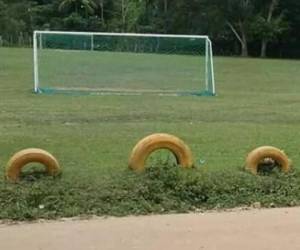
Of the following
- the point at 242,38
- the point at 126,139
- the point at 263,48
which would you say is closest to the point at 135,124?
the point at 126,139

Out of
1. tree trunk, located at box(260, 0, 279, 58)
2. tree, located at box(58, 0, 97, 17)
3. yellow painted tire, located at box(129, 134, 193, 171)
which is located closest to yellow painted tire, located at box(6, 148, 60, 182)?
yellow painted tire, located at box(129, 134, 193, 171)

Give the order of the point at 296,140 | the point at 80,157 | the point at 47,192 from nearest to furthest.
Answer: the point at 47,192 → the point at 80,157 → the point at 296,140

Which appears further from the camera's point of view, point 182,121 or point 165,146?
point 182,121

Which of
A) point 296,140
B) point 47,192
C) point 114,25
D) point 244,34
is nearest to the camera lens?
point 47,192

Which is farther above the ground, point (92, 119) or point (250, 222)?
point (250, 222)

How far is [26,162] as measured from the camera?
25.5ft

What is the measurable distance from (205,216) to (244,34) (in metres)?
62.2

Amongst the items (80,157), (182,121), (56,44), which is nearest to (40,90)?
(56,44)

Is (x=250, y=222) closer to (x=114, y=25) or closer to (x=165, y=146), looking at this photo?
(x=165, y=146)

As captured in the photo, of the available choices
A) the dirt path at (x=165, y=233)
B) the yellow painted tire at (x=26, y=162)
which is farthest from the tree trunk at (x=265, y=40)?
the dirt path at (x=165, y=233)

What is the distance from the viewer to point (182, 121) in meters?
15.4

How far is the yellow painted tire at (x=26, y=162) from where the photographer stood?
769 centimetres

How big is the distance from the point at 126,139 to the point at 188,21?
5893cm

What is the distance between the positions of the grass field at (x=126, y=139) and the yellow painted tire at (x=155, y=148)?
0.18 m
